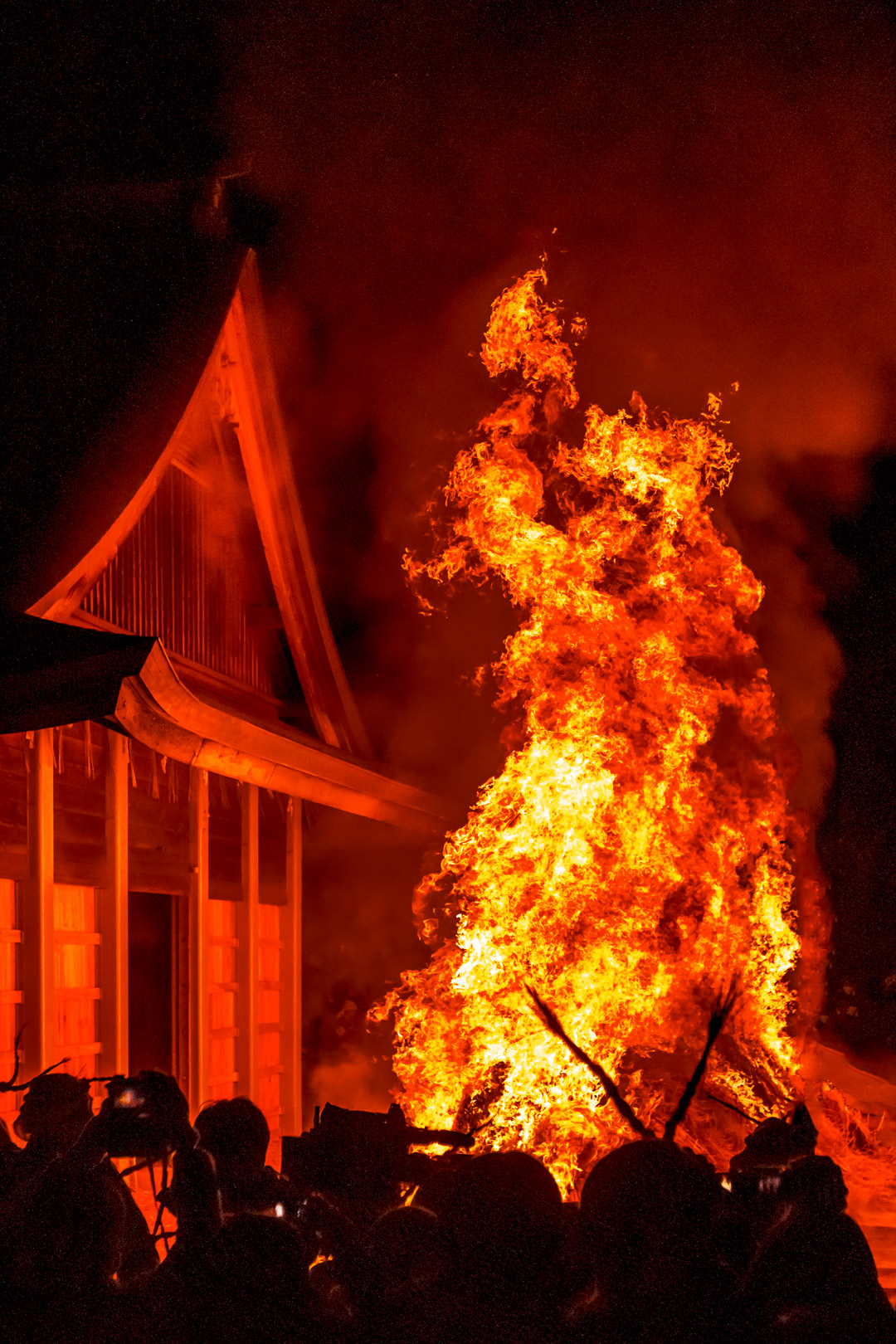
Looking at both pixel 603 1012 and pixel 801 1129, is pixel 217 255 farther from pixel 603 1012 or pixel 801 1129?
pixel 801 1129

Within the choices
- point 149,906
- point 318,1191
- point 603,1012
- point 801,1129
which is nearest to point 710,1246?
point 801,1129

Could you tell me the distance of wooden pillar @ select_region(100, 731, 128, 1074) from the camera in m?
6.75

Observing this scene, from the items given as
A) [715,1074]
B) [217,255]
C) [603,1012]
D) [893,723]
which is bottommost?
[715,1074]

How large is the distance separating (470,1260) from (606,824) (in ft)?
21.2

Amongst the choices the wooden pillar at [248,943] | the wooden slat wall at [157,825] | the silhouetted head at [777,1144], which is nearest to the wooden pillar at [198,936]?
the wooden slat wall at [157,825]

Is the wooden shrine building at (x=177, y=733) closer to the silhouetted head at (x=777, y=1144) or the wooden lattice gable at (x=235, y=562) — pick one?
the wooden lattice gable at (x=235, y=562)

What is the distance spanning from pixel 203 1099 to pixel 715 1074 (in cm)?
389

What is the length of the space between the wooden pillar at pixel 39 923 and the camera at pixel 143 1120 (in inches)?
119

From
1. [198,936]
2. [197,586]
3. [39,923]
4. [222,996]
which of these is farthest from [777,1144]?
[197,586]

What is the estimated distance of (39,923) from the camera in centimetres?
618

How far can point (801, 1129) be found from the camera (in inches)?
115

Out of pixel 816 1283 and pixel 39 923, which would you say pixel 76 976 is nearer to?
pixel 39 923

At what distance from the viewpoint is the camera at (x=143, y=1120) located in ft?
10.2

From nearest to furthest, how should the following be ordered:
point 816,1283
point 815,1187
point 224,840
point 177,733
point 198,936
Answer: point 816,1283 → point 815,1187 → point 177,733 → point 198,936 → point 224,840
